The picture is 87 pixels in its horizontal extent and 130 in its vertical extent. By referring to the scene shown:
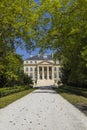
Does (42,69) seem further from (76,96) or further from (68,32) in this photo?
(76,96)

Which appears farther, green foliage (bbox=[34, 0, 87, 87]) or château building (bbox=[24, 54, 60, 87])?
château building (bbox=[24, 54, 60, 87])

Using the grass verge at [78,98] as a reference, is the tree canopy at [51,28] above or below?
above

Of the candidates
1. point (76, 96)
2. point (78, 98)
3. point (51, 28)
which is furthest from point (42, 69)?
point (78, 98)

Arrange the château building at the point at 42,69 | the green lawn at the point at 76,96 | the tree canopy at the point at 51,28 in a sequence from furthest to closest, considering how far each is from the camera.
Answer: the château building at the point at 42,69 < the tree canopy at the point at 51,28 < the green lawn at the point at 76,96

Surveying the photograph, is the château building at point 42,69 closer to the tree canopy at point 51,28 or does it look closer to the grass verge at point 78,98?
the tree canopy at point 51,28

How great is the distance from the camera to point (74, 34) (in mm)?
44812

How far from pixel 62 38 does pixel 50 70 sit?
138746 millimetres

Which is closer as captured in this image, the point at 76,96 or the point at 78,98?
the point at 78,98

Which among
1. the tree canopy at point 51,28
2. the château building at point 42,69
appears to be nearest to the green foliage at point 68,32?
the tree canopy at point 51,28

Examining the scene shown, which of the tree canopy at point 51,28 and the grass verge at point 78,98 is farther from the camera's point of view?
the tree canopy at point 51,28

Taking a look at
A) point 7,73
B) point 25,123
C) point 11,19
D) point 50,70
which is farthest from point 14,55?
point 50,70

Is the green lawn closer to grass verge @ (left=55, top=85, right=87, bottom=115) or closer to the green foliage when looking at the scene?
grass verge @ (left=55, top=85, right=87, bottom=115)

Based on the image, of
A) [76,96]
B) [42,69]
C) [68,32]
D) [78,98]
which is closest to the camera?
[78,98]

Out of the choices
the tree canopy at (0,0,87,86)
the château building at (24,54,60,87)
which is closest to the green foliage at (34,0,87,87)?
the tree canopy at (0,0,87,86)
